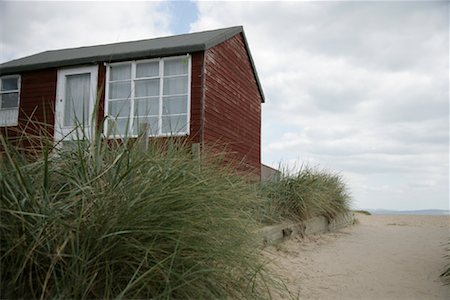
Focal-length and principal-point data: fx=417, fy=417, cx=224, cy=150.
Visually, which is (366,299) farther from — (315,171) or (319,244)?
(315,171)

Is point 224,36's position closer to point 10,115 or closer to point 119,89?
point 119,89

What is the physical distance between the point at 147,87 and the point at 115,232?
9.88 meters

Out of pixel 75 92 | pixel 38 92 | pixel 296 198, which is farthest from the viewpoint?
pixel 38 92

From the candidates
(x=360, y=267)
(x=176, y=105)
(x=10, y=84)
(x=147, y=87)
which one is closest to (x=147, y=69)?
(x=147, y=87)

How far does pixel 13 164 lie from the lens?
2580 mm

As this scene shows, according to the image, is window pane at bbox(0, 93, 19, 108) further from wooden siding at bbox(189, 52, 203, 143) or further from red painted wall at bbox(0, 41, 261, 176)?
wooden siding at bbox(189, 52, 203, 143)

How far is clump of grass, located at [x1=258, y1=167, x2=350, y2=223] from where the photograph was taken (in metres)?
6.58

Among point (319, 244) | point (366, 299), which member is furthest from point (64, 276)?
point (319, 244)

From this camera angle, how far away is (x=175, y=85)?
1176 cm

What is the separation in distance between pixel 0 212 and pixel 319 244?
5225mm

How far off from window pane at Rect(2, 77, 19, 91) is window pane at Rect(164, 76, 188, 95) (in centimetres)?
585

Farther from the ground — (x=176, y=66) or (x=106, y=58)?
(x=106, y=58)

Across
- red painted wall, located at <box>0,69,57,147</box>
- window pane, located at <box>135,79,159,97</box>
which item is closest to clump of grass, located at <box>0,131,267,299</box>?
window pane, located at <box>135,79,159,97</box>

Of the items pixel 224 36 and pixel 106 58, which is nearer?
pixel 106 58
